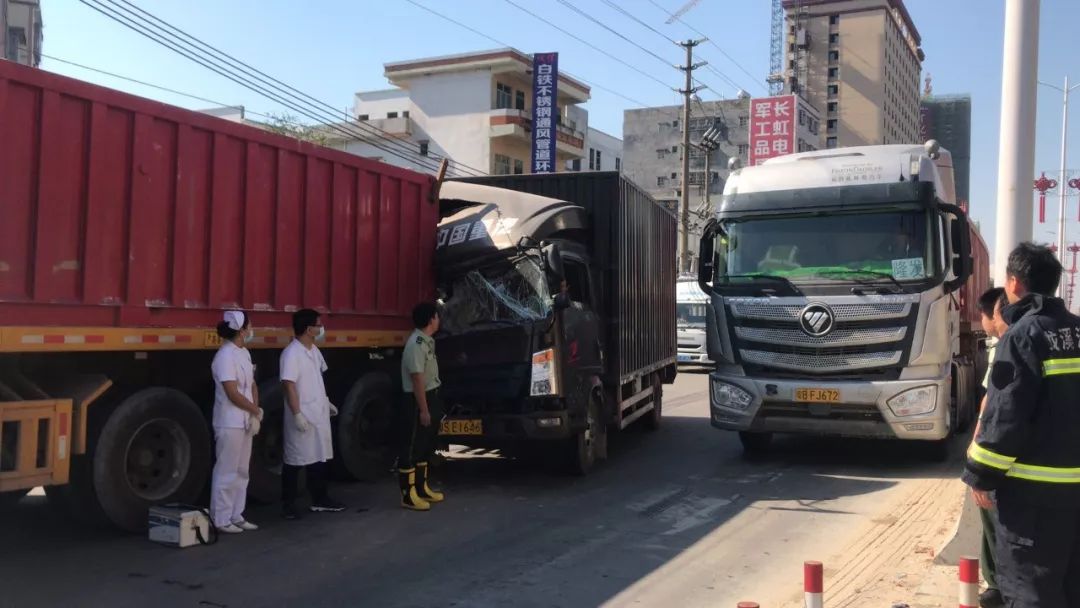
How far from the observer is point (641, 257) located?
36.5 feet

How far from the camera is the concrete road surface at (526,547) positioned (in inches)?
208

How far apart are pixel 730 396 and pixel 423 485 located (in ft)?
12.6

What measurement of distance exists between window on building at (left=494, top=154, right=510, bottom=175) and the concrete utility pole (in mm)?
35691

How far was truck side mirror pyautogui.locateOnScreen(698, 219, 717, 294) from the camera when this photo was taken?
10.1 metres

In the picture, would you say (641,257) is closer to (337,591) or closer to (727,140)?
(337,591)

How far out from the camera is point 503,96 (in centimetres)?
4259

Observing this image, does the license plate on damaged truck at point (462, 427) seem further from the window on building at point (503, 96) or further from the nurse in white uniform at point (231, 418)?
the window on building at point (503, 96)

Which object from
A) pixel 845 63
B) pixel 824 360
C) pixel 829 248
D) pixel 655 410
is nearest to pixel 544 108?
pixel 655 410

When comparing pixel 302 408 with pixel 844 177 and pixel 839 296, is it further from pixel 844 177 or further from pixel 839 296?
pixel 844 177

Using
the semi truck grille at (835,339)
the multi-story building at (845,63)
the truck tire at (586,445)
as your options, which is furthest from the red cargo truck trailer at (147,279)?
the multi-story building at (845,63)

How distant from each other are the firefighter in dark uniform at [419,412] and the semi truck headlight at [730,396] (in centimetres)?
365

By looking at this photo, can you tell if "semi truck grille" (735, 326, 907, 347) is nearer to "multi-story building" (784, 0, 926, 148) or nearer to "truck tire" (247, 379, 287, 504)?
"truck tire" (247, 379, 287, 504)

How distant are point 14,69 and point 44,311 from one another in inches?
58.8

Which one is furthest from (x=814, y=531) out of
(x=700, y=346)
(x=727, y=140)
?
(x=727, y=140)
